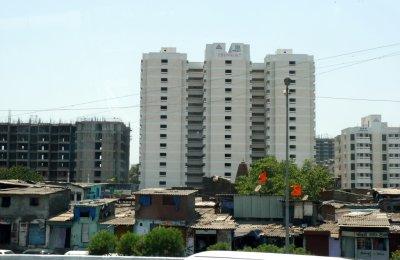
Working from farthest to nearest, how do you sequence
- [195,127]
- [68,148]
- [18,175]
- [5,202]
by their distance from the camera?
[68,148] < [195,127] < [18,175] < [5,202]

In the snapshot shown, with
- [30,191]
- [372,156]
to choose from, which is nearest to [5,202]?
[30,191]

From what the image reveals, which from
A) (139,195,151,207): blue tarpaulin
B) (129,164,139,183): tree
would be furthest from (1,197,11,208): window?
(129,164,139,183): tree

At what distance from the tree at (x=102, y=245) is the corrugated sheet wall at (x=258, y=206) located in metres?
13.8

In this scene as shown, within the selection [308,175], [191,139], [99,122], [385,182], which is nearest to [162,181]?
[191,139]

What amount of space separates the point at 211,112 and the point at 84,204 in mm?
67467

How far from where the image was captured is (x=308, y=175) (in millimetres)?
65812

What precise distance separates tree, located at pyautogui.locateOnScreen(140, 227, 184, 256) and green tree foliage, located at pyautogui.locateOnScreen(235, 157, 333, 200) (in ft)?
86.5

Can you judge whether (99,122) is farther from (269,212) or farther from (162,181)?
(269,212)

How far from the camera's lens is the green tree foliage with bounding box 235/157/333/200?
62.2 metres

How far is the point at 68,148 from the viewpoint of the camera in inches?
4877

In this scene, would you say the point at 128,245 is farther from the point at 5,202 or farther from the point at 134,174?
the point at 134,174

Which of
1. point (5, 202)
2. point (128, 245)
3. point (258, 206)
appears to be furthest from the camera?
point (5, 202)

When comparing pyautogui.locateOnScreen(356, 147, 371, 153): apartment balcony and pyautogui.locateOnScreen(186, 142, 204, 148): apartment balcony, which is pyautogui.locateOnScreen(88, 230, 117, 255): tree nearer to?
pyautogui.locateOnScreen(186, 142, 204, 148): apartment balcony

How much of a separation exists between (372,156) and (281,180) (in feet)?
254
